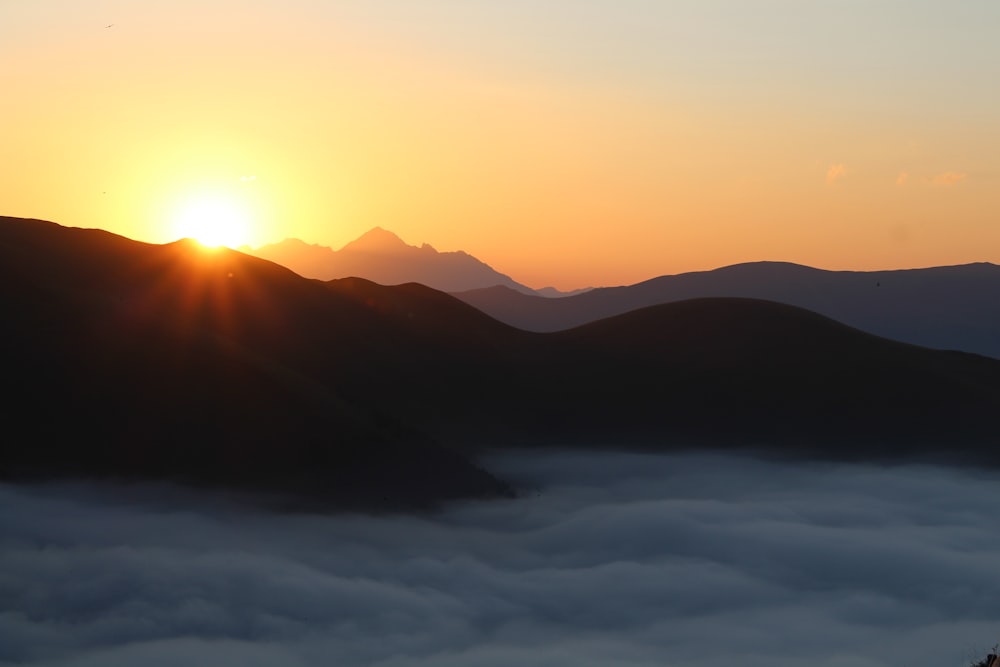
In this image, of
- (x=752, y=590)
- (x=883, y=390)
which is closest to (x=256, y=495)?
(x=752, y=590)

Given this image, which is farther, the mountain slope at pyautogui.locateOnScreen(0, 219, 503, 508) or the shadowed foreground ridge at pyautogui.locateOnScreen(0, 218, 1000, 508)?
the shadowed foreground ridge at pyautogui.locateOnScreen(0, 218, 1000, 508)

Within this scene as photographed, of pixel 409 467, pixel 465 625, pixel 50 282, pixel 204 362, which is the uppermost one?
pixel 50 282

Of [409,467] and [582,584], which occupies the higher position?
[409,467]

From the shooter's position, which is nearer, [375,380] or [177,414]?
[177,414]

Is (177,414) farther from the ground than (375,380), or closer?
closer

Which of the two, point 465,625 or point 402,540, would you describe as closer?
point 465,625

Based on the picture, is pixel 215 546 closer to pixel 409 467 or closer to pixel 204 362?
pixel 409 467

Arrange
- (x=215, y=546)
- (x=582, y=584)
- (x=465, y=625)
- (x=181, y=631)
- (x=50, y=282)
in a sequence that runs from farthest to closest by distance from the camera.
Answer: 1. (x=50, y=282)
2. (x=582, y=584)
3. (x=215, y=546)
4. (x=465, y=625)
5. (x=181, y=631)

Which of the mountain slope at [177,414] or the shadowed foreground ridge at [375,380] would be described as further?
the shadowed foreground ridge at [375,380]
